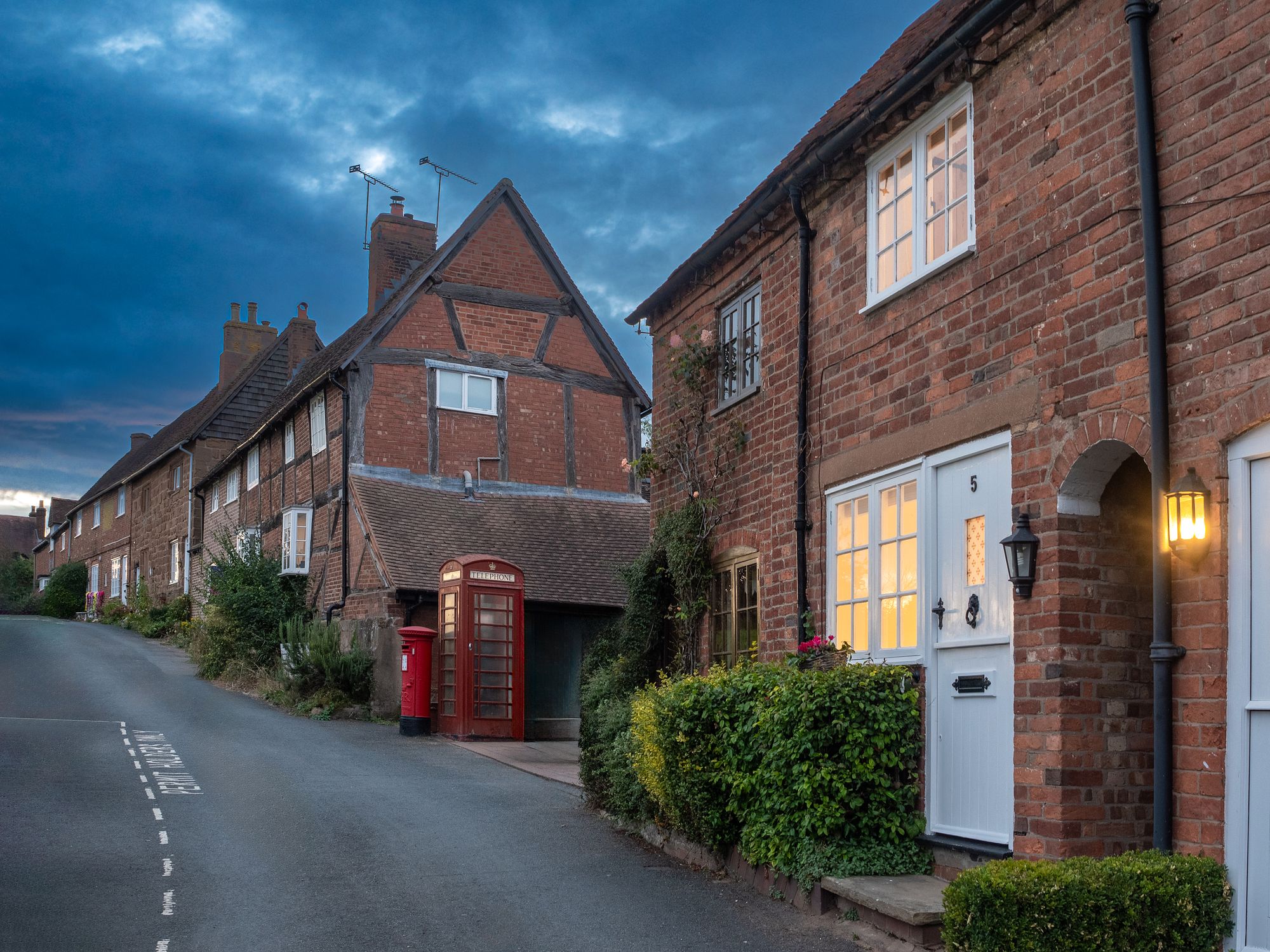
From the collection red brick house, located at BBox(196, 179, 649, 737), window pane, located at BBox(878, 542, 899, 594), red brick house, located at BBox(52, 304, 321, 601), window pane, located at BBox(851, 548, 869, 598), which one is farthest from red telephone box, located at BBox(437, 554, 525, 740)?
red brick house, located at BBox(52, 304, 321, 601)

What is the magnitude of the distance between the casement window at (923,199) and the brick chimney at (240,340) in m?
32.1

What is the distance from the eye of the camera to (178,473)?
36.7 m

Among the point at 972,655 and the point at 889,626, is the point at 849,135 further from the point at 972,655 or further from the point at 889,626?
the point at 972,655

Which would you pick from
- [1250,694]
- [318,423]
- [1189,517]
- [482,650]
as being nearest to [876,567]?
[1189,517]

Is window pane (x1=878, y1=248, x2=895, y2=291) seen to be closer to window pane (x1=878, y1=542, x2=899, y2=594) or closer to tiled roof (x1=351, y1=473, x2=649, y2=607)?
window pane (x1=878, y1=542, x2=899, y2=594)

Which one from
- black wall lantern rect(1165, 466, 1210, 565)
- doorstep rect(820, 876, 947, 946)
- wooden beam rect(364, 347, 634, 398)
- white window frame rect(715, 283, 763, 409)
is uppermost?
wooden beam rect(364, 347, 634, 398)

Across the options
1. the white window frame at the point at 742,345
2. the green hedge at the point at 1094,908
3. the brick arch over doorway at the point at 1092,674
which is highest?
the white window frame at the point at 742,345

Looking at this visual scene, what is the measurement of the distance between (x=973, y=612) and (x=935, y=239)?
267 centimetres

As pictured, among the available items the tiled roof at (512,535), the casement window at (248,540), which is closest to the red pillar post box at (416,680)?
the tiled roof at (512,535)

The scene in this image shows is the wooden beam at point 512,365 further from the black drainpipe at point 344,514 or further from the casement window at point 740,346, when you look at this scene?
the casement window at point 740,346

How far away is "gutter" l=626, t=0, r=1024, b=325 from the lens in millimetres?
7688

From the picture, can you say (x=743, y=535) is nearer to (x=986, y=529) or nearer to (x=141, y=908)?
(x=986, y=529)

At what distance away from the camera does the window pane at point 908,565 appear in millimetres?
8445

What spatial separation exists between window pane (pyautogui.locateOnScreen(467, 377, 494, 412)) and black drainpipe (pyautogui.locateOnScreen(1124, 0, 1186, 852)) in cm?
1826
